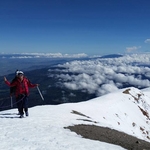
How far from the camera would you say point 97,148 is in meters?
13.8

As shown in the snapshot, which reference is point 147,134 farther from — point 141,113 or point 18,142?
point 18,142

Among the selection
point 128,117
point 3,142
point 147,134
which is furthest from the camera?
point 128,117

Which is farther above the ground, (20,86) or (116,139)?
(20,86)

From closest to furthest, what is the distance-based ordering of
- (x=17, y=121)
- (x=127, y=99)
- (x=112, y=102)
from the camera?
(x=17, y=121) → (x=112, y=102) → (x=127, y=99)

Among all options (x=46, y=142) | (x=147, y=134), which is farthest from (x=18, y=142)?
(x=147, y=134)

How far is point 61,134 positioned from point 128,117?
159ft

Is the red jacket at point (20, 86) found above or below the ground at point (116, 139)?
above

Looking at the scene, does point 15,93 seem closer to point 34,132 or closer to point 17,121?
point 17,121

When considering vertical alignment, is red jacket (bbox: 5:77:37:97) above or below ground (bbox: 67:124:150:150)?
above

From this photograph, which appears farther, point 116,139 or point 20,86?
point 20,86

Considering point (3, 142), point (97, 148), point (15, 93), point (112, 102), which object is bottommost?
point (112, 102)

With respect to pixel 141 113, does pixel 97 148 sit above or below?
above

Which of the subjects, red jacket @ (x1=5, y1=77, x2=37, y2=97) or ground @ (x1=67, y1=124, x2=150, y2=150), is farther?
red jacket @ (x1=5, y1=77, x2=37, y2=97)

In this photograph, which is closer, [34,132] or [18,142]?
[18,142]
